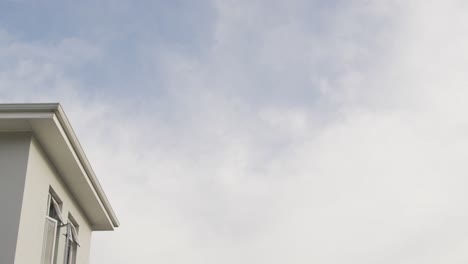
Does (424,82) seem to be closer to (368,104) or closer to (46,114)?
(368,104)

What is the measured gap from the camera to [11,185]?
10.4 meters

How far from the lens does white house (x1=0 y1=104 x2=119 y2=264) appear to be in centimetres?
1019

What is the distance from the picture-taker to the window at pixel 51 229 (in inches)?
449

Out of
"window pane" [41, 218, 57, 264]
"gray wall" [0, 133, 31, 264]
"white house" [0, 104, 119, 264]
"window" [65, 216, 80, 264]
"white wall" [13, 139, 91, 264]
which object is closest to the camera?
"gray wall" [0, 133, 31, 264]

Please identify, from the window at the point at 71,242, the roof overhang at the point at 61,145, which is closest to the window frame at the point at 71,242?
the window at the point at 71,242

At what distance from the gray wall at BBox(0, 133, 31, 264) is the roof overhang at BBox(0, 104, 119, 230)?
0.63 feet

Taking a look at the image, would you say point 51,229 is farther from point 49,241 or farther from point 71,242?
point 71,242

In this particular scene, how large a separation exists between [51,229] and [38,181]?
1001mm

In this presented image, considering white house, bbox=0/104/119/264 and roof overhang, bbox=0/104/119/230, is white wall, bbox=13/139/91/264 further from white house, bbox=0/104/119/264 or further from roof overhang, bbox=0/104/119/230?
roof overhang, bbox=0/104/119/230

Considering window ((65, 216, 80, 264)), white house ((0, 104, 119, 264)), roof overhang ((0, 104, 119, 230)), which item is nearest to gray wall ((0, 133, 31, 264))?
white house ((0, 104, 119, 264))

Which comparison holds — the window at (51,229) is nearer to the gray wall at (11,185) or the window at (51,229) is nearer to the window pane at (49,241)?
the window pane at (49,241)

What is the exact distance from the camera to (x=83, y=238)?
47.0 feet

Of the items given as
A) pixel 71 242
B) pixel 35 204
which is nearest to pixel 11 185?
pixel 35 204

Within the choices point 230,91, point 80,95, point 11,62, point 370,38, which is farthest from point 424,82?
point 11,62
